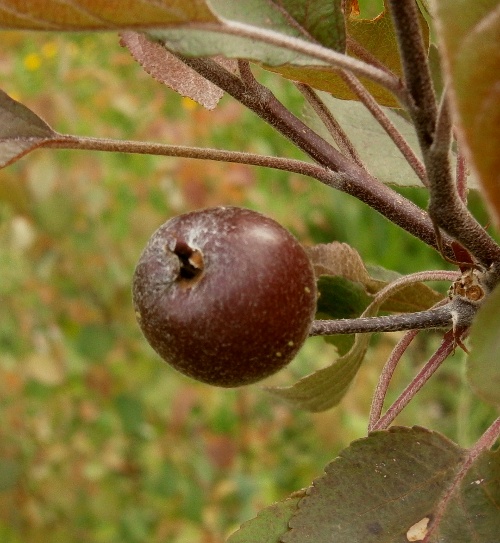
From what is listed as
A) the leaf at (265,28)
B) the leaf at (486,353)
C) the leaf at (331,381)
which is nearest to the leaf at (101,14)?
the leaf at (265,28)

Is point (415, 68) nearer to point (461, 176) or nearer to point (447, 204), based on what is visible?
point (447, 204)

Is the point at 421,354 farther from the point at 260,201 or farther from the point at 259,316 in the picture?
the point at 259,316

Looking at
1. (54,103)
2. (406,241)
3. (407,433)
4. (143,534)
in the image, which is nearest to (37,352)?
(143,534)

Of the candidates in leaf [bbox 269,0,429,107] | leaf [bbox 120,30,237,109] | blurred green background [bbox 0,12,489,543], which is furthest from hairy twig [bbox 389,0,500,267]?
blurred green background [bbox 0,12,489,543]

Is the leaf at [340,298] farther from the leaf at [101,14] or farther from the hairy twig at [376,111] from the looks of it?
the leaf at [101,14]

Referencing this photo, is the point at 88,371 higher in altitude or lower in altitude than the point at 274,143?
lower

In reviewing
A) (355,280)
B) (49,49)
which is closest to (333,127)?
(355,280)
